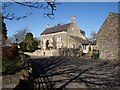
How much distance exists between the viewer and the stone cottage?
32375mm

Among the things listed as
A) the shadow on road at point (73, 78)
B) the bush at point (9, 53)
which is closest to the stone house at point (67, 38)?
the bush at point (9, 53)

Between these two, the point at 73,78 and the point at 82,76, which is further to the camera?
the point at 82,76

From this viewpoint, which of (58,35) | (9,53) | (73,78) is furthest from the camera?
(58,35)

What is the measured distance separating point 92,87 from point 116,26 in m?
23.5

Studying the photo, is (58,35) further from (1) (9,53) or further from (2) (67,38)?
(1) (9,53)

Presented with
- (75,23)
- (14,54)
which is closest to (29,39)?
(75,23)

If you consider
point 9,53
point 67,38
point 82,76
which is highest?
point 67,38

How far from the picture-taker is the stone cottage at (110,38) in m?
32.4

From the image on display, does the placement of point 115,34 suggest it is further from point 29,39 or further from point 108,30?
point 29,39

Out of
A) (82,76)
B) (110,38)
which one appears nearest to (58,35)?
(110,38)

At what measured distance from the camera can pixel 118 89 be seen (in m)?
10.5

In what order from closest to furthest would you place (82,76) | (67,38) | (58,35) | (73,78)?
(73,78) → (82,76) → (67,38) → (58,35)

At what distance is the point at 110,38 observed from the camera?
33594 mm

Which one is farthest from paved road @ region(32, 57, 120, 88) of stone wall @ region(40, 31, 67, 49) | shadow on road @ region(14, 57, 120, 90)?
Answer: stone wall @ region(40, 31, 67, 49)
